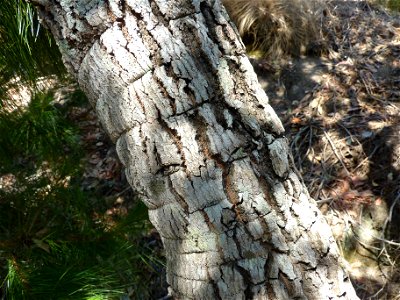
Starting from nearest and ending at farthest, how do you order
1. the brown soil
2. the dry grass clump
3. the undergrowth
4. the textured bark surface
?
the textured bark surface → the undergrowth → the brown soil → the dry grass clump

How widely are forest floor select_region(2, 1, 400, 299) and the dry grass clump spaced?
14cm

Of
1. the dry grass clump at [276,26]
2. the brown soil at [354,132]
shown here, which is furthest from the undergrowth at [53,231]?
the dry grass clump at [276,26]

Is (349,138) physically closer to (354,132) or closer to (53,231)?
(354,132)

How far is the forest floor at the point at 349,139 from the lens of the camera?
207 centimetres

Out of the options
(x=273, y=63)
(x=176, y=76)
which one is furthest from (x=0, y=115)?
(x=273, y=63)

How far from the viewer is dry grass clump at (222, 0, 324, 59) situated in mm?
3482

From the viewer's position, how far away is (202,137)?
85 cm

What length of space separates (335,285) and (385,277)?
121cm

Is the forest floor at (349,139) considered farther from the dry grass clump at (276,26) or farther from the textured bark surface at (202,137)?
the textured bark surface at (202,137)

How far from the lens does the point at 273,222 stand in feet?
2.85

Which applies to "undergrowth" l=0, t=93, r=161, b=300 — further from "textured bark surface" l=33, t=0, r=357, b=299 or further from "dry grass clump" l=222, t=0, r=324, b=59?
"dry grass clump" l=222, t=0, r=324, b=59

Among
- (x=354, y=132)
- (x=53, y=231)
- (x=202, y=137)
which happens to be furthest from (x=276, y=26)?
(x=202, y=137)

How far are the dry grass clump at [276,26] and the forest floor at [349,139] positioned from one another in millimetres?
141

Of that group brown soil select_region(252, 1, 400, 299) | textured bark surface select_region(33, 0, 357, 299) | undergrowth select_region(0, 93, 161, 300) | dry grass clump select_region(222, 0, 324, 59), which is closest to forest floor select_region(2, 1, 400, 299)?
brown soil select_region(252, 1, 400, 299)
